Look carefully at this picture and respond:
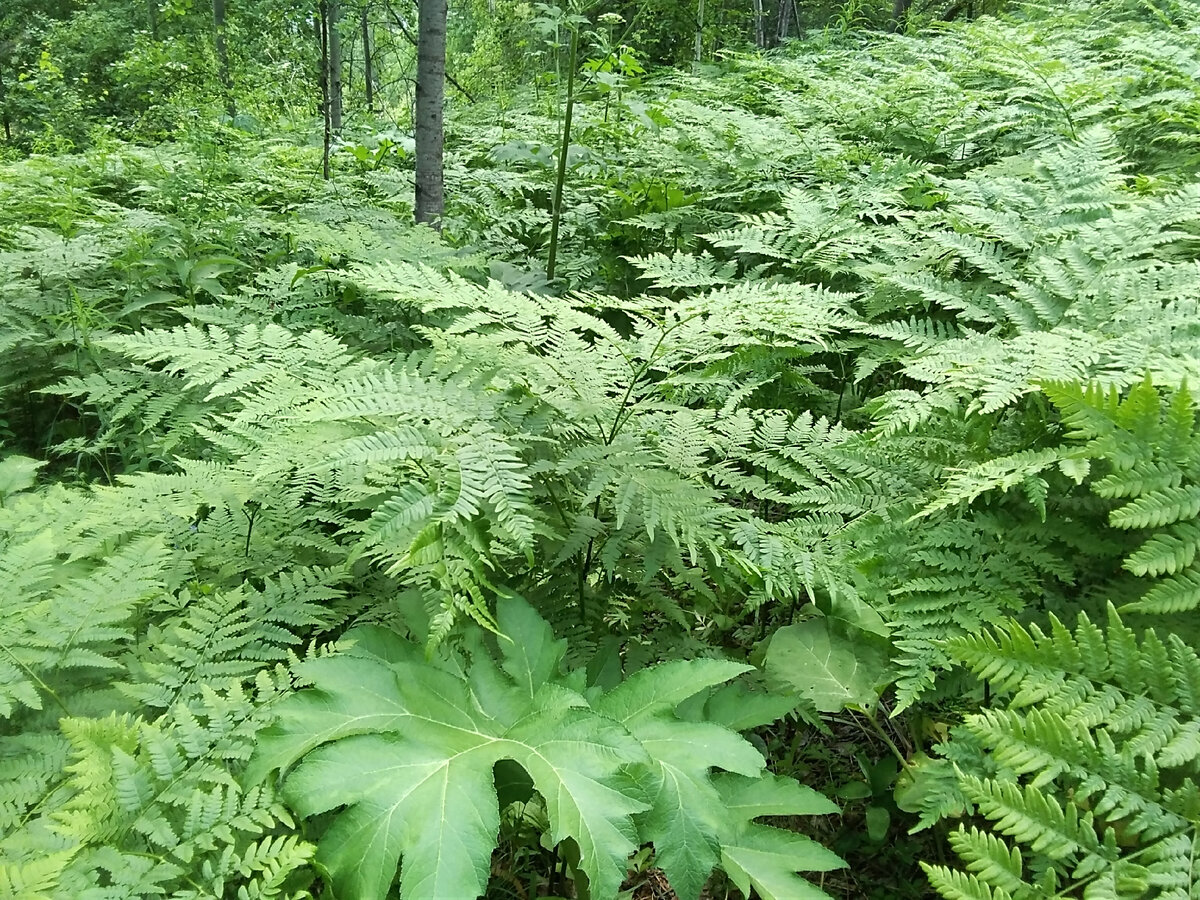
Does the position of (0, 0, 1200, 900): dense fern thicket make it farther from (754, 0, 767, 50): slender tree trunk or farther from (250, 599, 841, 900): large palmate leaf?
(754, 0, 767, 50): slender tree trunk

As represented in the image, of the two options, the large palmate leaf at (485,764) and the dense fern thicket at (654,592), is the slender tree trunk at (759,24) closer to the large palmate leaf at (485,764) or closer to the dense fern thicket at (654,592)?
the dense fern thicket at (654,592)

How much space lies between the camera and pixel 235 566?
178cm

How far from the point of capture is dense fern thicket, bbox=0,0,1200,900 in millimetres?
1084

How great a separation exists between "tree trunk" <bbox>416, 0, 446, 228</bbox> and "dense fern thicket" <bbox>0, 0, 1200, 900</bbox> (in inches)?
46.4

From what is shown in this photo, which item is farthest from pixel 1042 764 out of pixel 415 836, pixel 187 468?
pixel 187 468

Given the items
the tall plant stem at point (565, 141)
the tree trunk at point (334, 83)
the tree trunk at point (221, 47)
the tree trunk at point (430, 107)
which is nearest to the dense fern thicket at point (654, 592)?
the tall plant stem at point (565, 141)

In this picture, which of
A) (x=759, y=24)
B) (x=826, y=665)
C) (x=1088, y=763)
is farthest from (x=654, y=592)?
(x=759, y=24)

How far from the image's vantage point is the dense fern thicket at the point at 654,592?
3.56ft

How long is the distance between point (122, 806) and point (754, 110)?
6.19 meters

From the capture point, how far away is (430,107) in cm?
355

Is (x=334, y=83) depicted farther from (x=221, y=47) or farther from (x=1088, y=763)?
(x=1088, y=763)

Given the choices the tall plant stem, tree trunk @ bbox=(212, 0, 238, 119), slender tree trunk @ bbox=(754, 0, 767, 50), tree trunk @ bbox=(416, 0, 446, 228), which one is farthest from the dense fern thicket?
tree trunk @ bbox=(212, 0, 238, 119)

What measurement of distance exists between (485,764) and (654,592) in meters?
0.68

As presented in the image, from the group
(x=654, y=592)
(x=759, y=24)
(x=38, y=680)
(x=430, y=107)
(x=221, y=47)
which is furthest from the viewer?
(x=221, y=47)
